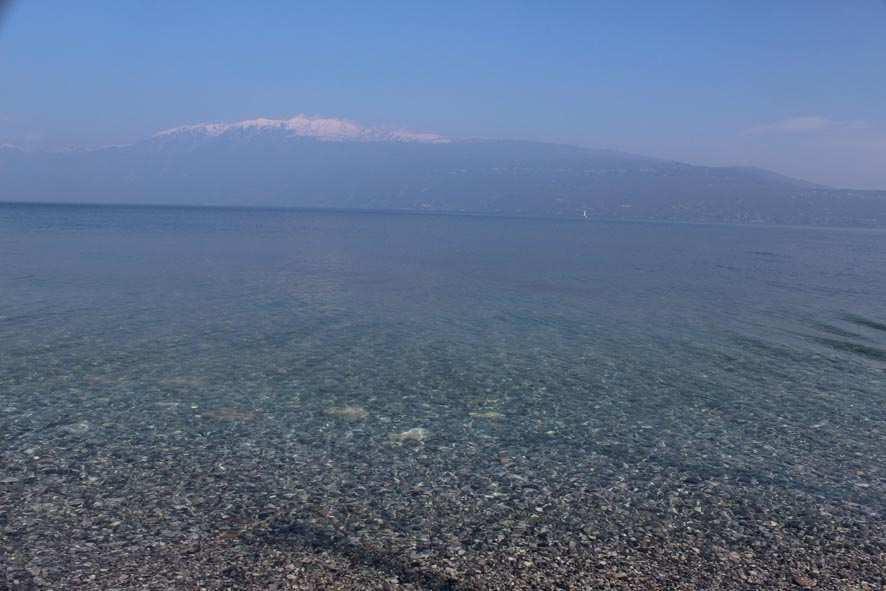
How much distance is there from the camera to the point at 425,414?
18.3 meters

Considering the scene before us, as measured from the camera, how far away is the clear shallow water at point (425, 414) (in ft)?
40.5

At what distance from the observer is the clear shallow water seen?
12.4m

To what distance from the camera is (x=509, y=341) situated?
93.5 feet

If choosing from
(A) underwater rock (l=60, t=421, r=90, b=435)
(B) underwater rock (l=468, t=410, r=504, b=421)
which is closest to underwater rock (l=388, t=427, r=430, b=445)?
(B) underwater rock (l=468, t=410, r=504, b=421)

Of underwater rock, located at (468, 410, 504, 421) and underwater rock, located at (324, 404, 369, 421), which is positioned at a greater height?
underwater rock, located at (324, 404, 369, 421)

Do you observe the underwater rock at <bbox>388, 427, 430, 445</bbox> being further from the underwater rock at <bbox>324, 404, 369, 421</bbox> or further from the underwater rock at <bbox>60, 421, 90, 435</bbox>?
the underwater rock at <bbox>60, 421, 90, 435</bbox>

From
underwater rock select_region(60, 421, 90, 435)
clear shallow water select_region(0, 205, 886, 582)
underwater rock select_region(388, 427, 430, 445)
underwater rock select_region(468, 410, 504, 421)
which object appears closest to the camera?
clear shallow water select_region(0, 205, 886, 582)

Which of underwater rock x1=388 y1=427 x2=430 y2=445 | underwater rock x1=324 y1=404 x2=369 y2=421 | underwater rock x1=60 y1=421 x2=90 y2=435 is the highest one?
underwater rock x1=60 y1=421 x2=90 y2=435

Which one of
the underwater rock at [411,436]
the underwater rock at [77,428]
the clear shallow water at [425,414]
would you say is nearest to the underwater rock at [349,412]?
the clear shallow water at [425,414]

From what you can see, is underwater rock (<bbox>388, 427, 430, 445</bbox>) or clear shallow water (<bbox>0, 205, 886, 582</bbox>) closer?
clear shallow water (<bbox>0, 205, 886, 582</bbox>)

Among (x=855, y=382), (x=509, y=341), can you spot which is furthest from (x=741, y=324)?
(x=509, y=341)

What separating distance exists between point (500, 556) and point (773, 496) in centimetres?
629

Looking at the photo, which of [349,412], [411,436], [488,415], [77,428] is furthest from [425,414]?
[77,428]

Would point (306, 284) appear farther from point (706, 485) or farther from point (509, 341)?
point (706, 485)
